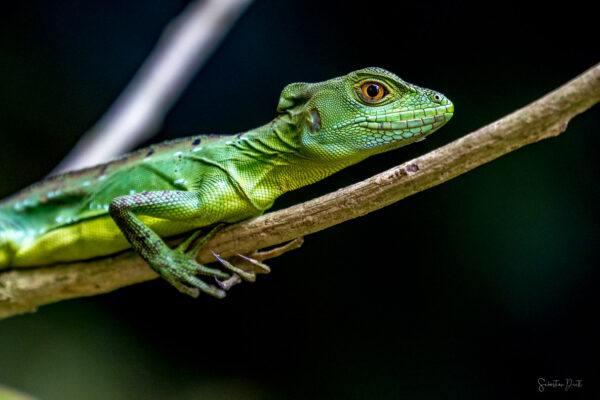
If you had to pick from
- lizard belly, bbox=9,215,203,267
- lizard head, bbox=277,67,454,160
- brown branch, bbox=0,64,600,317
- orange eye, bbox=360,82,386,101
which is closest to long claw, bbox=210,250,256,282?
brown branch, bbox=0,64,600,317

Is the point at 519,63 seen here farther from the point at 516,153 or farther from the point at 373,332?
the point at 373,332

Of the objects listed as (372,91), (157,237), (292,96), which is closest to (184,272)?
(157,237)

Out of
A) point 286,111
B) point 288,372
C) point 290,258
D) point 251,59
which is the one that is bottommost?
point 288,372

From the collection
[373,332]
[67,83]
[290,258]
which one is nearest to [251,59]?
[290,258]

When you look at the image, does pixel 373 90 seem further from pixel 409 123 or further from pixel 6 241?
pixel 6 241

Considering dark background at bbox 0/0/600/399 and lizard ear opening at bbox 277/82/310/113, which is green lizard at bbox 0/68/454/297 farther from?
dark background at bbox 0/0/600/399

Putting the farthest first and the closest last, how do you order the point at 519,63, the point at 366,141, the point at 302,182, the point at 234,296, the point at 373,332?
the point at 234,296, the point at 373,332, the point at 519,63, the point at 302,182, the point at 366,141

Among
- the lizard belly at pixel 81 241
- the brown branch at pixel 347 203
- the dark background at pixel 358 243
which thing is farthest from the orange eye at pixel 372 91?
the dark background at pixel 358 243
